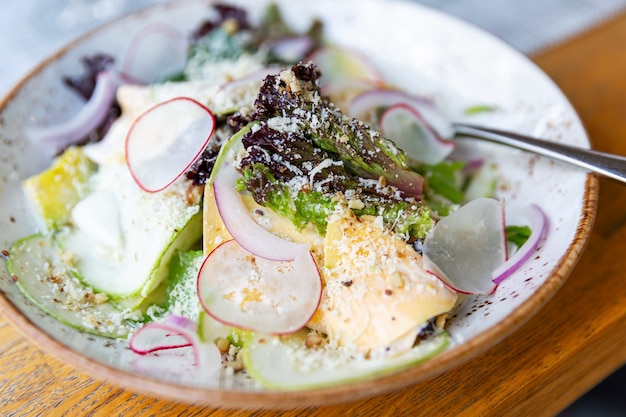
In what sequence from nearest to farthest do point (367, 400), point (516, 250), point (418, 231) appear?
point (367, 400)
point (418, 231)
point (516, 250)

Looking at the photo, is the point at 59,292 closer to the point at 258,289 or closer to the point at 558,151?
the point at 258,289

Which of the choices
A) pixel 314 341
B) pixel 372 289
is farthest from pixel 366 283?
pixel 314 341

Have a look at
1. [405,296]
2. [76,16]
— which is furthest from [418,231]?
[76,16]

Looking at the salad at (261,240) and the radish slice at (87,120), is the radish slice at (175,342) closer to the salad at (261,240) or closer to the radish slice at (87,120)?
the salad at (261,240)

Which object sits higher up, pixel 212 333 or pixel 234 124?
pixel 234 124

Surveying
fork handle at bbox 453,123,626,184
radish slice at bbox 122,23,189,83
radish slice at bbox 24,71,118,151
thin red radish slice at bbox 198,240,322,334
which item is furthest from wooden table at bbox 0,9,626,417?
radish slice at bbox 122,23,189,83

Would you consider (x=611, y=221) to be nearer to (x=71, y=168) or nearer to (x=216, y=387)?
(x=216, y=387)
